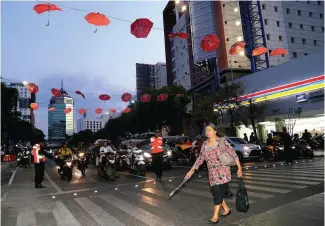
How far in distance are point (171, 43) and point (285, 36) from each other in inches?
1347

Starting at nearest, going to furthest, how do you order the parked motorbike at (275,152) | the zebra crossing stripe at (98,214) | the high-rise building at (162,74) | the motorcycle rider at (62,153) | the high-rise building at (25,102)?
the zebra crossing stripe at (98,214) → the motorcycle rider at (62,153) → the parked motorbike at (275,152) → the high-rise building at (25,102) → the high-rise building at (162,74)

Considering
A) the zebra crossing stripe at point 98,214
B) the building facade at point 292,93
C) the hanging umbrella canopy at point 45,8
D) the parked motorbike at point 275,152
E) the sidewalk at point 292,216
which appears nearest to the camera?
the sidewalk at point 292,216

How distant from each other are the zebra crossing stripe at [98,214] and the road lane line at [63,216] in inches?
15.2

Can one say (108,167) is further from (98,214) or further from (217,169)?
(217,169)

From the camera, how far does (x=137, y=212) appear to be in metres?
6.40

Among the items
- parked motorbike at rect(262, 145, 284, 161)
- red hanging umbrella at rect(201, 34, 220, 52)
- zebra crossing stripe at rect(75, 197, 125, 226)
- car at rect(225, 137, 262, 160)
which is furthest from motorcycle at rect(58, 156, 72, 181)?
parked motorbike at rect(262, 145, 284, 161)

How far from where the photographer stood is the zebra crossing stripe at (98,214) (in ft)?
18.7

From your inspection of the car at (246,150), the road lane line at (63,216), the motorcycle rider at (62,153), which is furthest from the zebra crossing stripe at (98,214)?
the car at (246,150)

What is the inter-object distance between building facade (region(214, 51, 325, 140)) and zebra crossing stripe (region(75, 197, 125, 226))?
2237 cm

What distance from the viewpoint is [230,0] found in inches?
2144

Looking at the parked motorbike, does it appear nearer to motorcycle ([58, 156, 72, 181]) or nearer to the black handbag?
motorcycle ([58, 156, 72, 181])

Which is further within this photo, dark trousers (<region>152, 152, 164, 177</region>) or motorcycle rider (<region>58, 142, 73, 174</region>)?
motorcycle rider (<region>58, 142, 73, 174</region>)

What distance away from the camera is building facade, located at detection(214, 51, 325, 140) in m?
25.6

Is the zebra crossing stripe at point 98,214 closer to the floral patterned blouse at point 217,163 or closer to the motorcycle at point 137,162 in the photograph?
the floral patterned blouse at point 217,163
